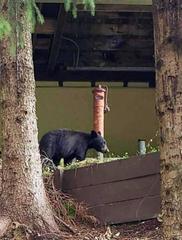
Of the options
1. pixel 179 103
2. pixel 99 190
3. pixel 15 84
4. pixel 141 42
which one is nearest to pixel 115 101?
pixel 141 42

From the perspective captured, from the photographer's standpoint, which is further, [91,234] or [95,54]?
[95,54]

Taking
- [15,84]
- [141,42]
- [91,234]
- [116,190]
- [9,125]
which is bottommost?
[91,234]

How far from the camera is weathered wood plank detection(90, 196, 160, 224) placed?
5.73 metres

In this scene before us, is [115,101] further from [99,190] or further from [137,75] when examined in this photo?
[99,190]

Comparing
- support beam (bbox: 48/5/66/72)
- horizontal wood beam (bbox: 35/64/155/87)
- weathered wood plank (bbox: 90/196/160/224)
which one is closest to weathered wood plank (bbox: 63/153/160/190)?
weathered wood plank (bbox: 90/196/160/224)

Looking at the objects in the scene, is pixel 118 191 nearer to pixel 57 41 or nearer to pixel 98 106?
pixel 98 106

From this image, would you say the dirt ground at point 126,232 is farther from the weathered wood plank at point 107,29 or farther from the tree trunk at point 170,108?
the weathered wood plank at point 107,29

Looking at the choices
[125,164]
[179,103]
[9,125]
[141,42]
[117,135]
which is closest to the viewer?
[179,103]

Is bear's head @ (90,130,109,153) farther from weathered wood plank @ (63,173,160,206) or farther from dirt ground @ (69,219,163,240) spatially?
dirt ground @ (69,219,163,240)

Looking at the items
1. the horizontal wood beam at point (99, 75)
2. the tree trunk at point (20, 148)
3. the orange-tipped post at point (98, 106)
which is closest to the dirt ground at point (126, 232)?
the tree trunk at point (20, 148)

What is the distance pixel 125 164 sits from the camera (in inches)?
235

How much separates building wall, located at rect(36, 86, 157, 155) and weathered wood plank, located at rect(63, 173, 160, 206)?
471cm

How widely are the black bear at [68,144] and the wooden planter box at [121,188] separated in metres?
1.62

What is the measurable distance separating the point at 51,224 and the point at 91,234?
1.37 ft
